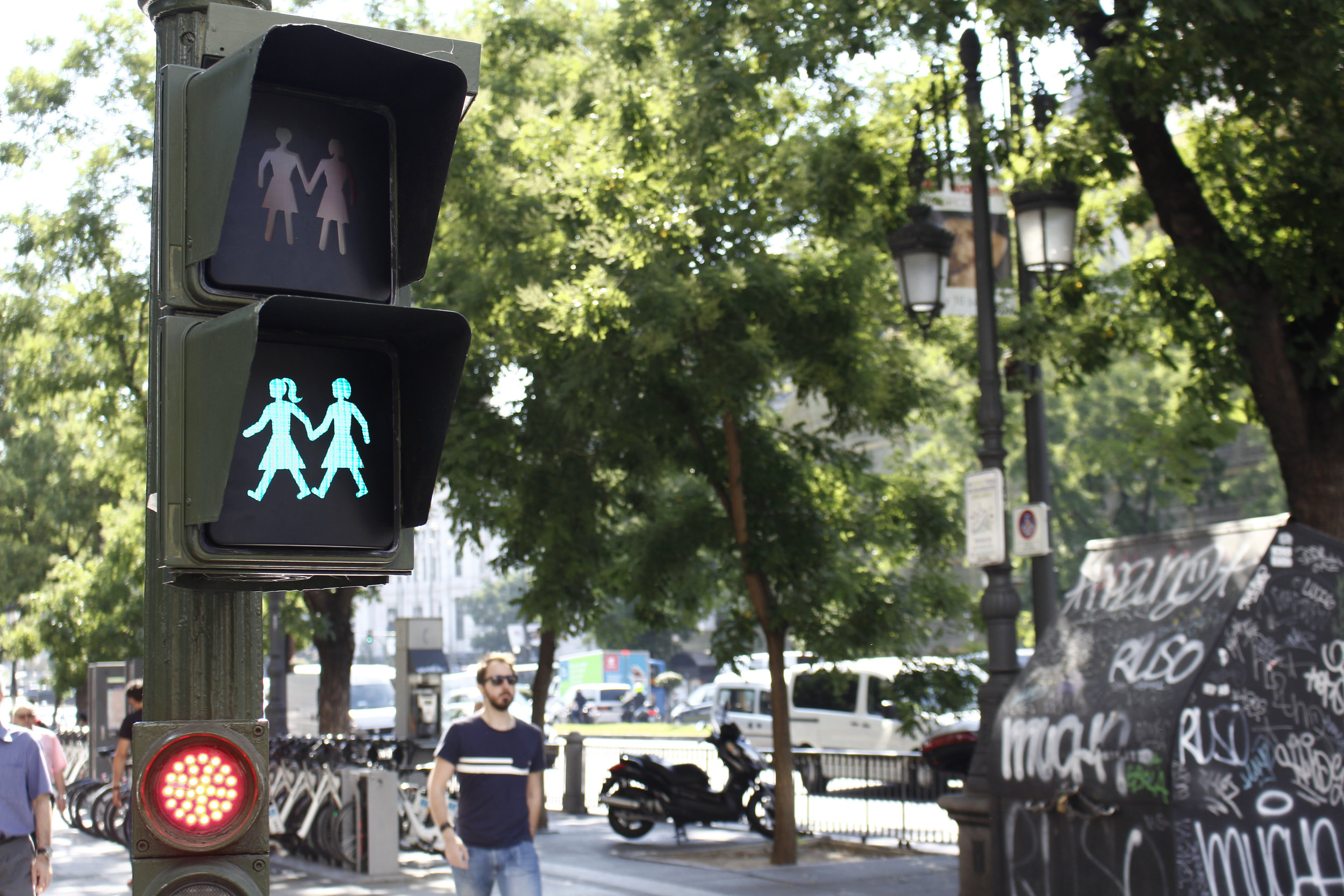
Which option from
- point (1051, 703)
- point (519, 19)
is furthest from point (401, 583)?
point (1051, 703)

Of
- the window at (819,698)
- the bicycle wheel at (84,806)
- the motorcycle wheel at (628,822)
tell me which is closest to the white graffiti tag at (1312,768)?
the motorcycle wheel at (628,822)

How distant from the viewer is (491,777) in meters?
6.40

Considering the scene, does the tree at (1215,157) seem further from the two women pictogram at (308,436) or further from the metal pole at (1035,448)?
the two women pictogram at (308,436)

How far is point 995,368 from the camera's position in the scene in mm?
9930

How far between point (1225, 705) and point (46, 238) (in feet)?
51.8

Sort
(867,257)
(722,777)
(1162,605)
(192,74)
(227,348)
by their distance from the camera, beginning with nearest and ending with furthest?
(227,348)
(192,74)
(1162,605)
(867,257)
(722,777)

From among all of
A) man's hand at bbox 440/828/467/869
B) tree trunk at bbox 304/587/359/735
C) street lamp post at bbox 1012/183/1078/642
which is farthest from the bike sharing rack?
tree trunk at bbox 304/587/359/735

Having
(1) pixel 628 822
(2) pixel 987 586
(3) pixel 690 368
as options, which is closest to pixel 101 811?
(1) pixel 628 822

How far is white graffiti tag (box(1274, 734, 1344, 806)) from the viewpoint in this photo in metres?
6.16

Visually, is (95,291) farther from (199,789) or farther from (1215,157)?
(199,789)

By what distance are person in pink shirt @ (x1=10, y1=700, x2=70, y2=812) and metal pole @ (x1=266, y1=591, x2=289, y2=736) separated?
24.3 feet

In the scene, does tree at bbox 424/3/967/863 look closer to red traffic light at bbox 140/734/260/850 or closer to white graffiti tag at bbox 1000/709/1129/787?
white graffiti tag at bbox 1000/709/1129/787

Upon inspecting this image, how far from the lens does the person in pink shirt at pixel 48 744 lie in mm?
9133

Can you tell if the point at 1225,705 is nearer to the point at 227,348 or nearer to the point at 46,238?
the point at 227,348
